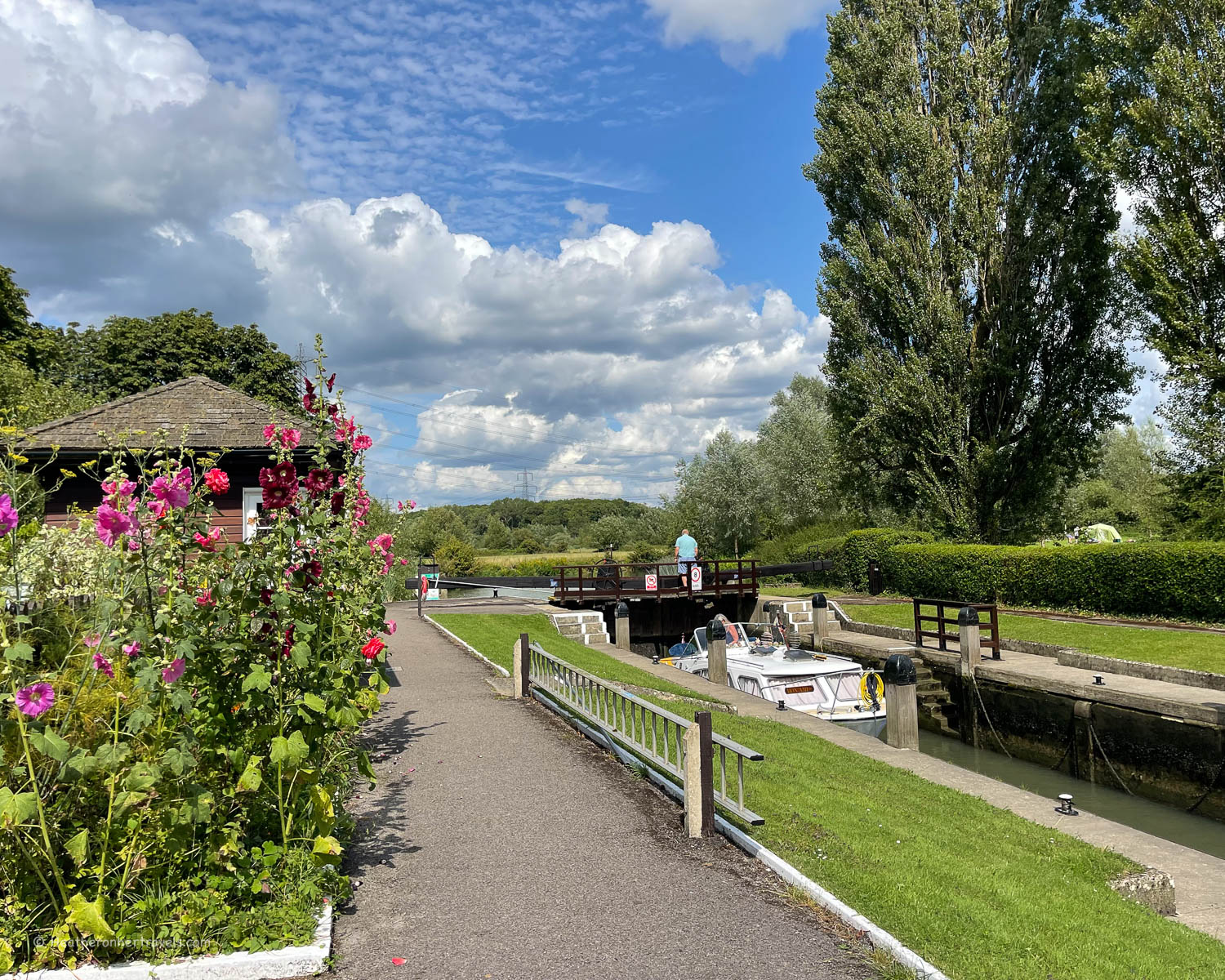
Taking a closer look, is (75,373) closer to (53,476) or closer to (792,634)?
(53,476)

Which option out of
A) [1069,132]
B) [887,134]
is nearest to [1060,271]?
[1069,132]

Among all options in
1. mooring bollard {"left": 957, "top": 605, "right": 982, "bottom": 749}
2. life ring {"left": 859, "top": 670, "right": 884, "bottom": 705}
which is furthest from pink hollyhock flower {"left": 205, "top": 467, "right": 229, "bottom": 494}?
mooring bollard {"left": 957, "top": 605, "right": 982, "bottom": 749}

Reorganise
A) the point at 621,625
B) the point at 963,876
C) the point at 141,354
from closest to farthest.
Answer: the point at 963,876 → the point at 621,625 → the point at 141,354

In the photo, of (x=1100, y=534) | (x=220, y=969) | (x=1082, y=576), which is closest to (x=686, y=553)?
(x=1082, y=576)

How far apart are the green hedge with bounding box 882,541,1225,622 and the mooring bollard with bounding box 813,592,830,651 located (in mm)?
5220

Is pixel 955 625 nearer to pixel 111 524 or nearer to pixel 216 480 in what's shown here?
pixel 216 480

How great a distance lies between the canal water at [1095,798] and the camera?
11.6m

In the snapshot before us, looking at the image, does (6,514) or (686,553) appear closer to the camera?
(6,514)

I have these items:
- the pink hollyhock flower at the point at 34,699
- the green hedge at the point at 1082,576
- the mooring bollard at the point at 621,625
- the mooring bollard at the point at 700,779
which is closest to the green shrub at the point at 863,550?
the green hedge at the point at 1082,576

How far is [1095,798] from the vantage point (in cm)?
1337

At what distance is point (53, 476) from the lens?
57.1ft

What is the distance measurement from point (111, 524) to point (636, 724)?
713 centimetres

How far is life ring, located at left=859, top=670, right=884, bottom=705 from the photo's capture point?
56.3 ft

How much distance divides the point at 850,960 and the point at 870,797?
13.2ft
